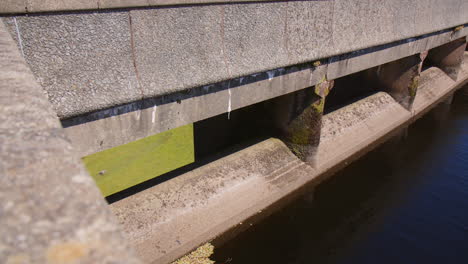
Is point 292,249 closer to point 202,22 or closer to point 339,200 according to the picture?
point 339,200

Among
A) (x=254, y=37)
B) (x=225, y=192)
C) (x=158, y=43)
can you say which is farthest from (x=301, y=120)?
(x=158, y=43)

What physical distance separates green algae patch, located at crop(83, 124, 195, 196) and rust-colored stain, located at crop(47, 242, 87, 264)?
5522mm

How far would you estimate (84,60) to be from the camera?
3057 mm

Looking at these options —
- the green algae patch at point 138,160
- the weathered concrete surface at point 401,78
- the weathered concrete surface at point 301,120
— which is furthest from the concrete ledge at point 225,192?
the weathered concrete surface at point 401,78

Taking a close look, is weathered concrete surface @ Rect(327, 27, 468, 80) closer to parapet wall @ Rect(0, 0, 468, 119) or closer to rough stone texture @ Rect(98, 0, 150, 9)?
parapet wall @ Rect(0, 0, 468, 119)

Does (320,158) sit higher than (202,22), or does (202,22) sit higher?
(202,22)

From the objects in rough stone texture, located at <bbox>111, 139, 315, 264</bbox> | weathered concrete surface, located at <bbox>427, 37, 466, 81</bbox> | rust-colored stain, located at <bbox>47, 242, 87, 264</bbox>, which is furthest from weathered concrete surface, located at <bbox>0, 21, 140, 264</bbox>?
weathered concrete surface, located at <bbox>427, 37, 466, 81</bbox>

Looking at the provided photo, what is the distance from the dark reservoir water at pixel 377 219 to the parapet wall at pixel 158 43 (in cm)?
272

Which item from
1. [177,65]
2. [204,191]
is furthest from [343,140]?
[177,65]

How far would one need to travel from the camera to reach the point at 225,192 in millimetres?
5535

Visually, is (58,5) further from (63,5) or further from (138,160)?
(138,160)

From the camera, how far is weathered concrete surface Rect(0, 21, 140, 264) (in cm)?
80

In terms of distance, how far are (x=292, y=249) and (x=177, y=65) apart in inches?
135

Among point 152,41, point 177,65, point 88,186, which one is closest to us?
point 88,186
